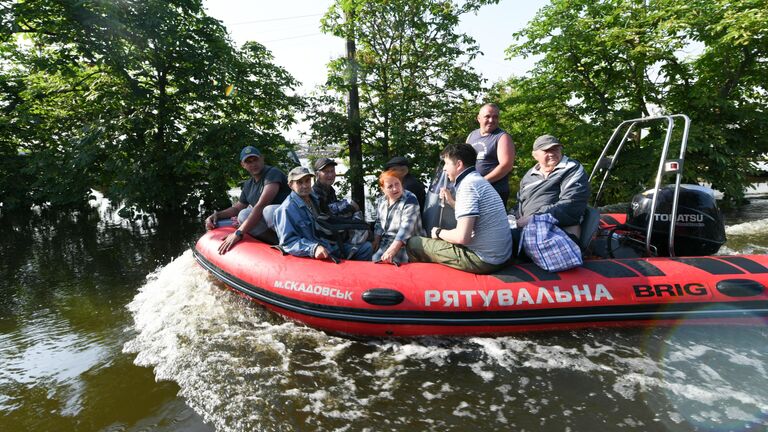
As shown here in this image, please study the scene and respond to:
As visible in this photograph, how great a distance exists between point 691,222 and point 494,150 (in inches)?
77.6

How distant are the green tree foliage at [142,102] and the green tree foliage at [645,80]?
6.35 metres

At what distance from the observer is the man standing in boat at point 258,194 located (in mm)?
4383

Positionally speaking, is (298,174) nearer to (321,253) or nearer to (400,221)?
(321,253)

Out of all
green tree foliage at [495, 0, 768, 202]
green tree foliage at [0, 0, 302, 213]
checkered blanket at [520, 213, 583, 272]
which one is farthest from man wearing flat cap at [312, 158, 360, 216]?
green tree foliage at [495, 0, 768, 202]

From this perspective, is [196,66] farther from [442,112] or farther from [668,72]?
[668,72]

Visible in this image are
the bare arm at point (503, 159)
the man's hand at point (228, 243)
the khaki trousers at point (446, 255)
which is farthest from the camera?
the man's hand at point (228, 243)

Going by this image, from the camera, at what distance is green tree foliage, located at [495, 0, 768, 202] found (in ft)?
27.7

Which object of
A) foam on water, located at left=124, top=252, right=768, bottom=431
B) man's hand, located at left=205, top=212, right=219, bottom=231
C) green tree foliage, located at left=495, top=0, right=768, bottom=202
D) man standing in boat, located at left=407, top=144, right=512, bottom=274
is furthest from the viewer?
green tree foliage, located at left=495, top=0, right=768, bottom=202

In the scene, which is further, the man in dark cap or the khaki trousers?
the man in dark cap

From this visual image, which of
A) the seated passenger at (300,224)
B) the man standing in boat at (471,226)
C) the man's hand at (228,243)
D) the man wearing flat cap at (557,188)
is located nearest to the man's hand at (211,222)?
the man's hand at (228,243)

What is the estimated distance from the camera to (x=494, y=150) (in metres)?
4.26

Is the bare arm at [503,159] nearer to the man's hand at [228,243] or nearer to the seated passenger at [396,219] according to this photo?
the seated passenger at [396,219]

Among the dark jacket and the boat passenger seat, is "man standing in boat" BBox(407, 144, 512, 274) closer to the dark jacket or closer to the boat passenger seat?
the dark jacket

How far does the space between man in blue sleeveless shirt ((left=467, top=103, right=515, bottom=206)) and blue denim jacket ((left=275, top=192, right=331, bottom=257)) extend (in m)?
1.87
